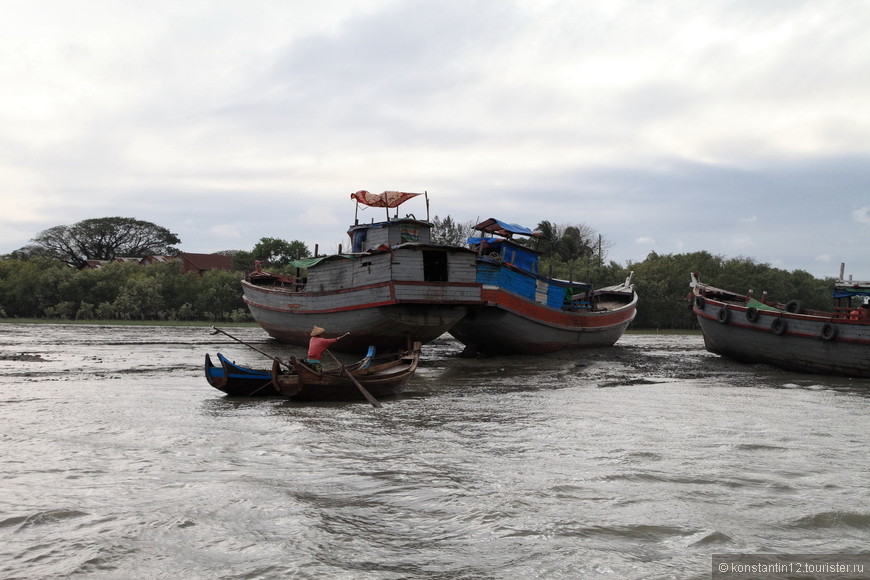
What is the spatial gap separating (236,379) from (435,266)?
8509 mm

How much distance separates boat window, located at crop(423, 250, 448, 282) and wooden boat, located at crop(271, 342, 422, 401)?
6.84 metres

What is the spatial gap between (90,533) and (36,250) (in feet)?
231

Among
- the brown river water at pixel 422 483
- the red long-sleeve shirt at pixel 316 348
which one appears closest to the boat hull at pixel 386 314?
the red long-sleeve shirt at pixel 316 348

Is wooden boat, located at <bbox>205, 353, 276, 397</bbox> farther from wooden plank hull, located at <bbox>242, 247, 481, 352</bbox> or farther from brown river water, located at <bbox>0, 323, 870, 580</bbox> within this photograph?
wooden plank hull, located at <bbox>242, 247, 481, 352</bbox>

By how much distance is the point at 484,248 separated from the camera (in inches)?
941

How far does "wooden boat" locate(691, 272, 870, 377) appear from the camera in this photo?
18422 millimetres

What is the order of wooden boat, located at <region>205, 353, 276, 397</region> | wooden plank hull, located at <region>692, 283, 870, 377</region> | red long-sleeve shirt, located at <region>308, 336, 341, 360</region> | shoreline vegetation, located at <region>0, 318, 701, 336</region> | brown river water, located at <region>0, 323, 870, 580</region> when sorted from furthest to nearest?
shoreline vegetation, located at <region>0, 318, 701, 336</region> → wooden plank hull, located at <region>692, 283, 870, 377</region> → red long-sleeve shirt, located at <region>308, 336, 341, 360</region> → wooden boat, located at <region>205, 353, 276, 397</region> → brown river water, located at <region>0, 323, 870, 580</region>

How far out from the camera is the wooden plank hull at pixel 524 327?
2198 cm

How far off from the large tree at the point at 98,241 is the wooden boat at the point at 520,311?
54458 mm

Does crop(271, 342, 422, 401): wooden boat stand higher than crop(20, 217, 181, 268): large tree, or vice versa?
crop(20, 217, 181, 268): large tree

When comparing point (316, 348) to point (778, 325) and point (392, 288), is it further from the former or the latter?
point (778, 325)

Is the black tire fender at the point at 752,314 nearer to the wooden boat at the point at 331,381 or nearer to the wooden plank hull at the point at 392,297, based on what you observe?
the wooden plank hull at the point at 392,297

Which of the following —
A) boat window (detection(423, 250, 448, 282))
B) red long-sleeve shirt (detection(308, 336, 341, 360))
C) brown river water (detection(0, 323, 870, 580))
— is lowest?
brown river water (detection(0, 323, 870, 580))

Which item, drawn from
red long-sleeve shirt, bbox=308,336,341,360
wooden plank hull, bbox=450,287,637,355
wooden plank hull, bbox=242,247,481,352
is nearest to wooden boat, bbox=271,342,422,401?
red long-sleeve shirt, bbox=308,336,341,360
